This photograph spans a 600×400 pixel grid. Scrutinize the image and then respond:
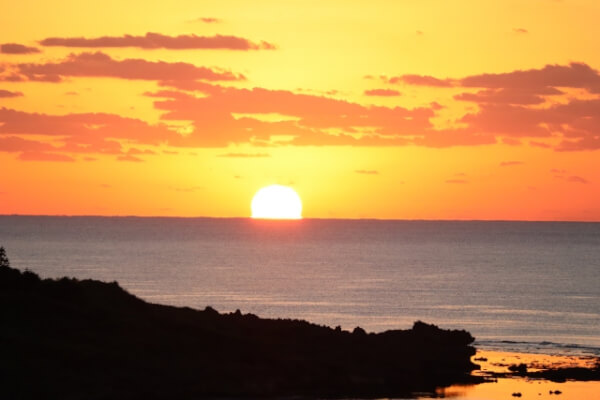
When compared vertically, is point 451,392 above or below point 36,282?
below

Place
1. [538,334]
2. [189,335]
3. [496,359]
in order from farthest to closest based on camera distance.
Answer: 1. [538,334]
2. [496,359]
3. [189,335]

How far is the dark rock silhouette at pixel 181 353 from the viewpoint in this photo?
276 feet

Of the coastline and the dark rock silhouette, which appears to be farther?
the coastline

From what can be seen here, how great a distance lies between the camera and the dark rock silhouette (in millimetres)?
84000

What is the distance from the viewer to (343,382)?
3612 inches

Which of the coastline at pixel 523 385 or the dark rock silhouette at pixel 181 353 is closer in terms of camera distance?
the dark rock silhouette at pixel 181 353

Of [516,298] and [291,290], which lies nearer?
[516,298]

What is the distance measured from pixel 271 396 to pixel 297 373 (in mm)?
5204

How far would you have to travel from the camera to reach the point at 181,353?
9138 cm

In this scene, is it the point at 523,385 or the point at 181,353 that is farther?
the point at 523,385

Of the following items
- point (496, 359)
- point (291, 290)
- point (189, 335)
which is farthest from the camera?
point (291, 290)

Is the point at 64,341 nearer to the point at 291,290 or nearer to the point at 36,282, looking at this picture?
the point at 36,282

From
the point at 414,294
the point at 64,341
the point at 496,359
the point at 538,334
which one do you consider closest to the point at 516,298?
the point at 414,294

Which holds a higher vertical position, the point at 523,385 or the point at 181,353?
the point at 181,353
